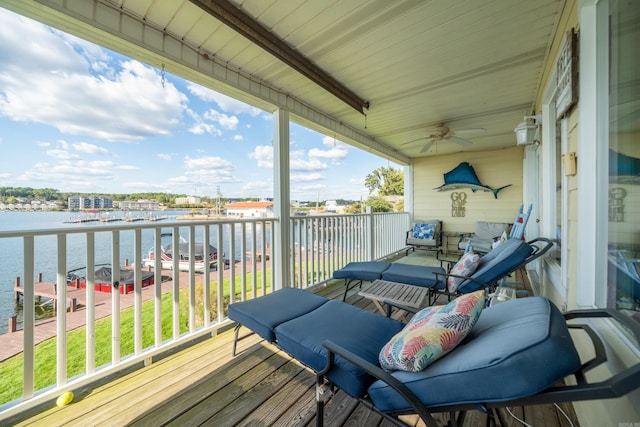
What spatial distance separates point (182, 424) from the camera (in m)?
1.43

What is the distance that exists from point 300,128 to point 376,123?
1.54 metres

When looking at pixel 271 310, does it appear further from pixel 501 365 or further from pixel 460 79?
pixel 460 79

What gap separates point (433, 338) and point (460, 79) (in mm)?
3383

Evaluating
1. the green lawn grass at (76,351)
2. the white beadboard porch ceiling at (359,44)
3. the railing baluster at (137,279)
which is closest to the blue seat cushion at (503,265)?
the white beadboard porch ceiling at (359,44)

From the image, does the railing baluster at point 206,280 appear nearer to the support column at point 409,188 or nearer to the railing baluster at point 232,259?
the railing baluster at point 232,259

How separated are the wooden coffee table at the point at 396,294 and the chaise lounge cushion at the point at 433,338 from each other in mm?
949

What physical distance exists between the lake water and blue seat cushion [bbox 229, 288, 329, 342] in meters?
1.03

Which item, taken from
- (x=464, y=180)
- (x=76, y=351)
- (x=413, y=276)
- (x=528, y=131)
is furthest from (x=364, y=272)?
(x=464, y=180)

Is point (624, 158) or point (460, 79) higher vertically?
point (460, 79)

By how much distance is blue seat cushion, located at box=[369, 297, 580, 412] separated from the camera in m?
0.73

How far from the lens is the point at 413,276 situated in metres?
2.84

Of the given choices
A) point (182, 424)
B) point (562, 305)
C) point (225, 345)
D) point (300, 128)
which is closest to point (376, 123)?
point (300, 128)

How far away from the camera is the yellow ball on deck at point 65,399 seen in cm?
157

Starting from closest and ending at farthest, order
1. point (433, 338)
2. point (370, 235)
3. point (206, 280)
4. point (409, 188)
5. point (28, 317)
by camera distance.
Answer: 1. point (433, 338)
2. point (28, 317)
3. point (206, 280)
4. point (370, 235)
5. point (409, 188)
